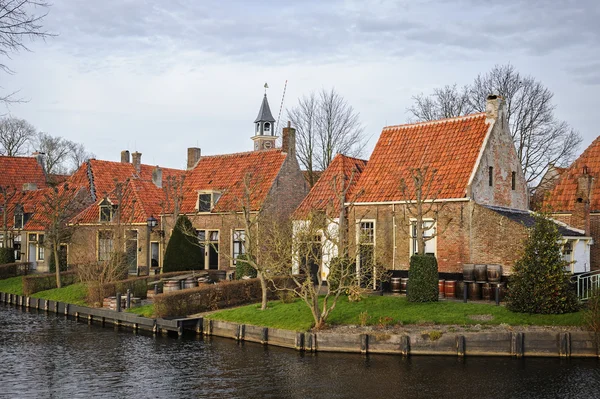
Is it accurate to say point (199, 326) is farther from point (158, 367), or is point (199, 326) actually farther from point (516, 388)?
point (516, 388)

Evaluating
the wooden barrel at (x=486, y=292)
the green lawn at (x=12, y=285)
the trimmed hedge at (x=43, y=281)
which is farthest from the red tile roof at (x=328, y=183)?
the green lawn at (x=12, y=285)

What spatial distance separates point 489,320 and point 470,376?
11.9 ft

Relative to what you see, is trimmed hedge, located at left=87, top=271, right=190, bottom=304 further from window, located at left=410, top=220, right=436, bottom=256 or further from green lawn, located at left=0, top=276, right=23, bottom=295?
window, located at left=410, top=220, right=436, bottom=256

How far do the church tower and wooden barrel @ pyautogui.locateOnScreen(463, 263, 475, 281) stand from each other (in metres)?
23.7

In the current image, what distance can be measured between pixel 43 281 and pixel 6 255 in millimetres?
8754

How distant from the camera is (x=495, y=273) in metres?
22.0

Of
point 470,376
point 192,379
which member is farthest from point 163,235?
point 470,376

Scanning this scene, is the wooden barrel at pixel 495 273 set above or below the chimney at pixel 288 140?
below

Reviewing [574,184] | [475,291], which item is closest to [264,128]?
[574,184]

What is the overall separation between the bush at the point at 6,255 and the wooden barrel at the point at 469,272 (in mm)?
27766

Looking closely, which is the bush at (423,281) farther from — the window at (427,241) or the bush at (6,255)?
the bush at (6,255)

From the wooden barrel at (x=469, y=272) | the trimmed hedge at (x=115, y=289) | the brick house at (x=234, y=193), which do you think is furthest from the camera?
the brick house at (x=234, y=193)

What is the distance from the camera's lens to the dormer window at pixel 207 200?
110 ft

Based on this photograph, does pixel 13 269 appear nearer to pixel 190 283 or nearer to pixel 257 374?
pixel 190 283
